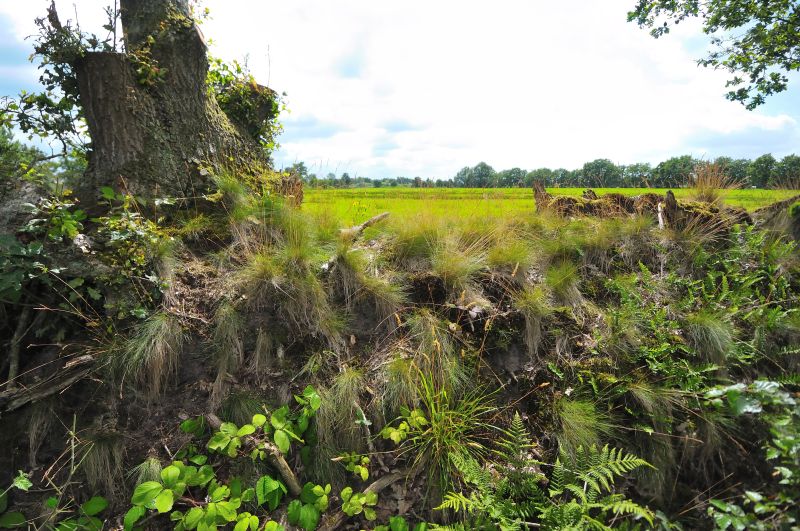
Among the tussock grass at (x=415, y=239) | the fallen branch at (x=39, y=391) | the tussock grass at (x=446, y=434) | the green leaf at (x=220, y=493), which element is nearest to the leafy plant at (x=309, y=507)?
the green leaf at (x=220, y=493)

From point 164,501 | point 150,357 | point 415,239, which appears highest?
point 415,239

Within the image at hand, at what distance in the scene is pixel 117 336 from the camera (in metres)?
3.20

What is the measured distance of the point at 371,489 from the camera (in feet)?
9.83

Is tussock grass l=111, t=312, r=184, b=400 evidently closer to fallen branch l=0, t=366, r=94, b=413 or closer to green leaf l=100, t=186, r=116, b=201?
fallen branch l=0, t=366, r=94, b=413

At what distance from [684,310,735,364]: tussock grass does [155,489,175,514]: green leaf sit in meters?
4.68

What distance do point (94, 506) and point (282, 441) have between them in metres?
1.35

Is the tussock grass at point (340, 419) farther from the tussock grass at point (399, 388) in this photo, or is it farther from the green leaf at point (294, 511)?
the green leaf at point (294, 511)

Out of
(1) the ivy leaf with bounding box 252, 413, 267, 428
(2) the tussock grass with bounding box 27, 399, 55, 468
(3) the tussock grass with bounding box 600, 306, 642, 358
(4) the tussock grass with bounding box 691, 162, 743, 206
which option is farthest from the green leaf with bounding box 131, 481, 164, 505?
(4) the tussock grass with bounding box 691, 162, 743, 206

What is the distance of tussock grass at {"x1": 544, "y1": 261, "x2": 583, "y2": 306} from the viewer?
Answer: 4262 millimetres

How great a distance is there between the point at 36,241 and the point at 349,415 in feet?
9.58

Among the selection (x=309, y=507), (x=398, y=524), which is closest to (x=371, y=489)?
(x=398, y=524)

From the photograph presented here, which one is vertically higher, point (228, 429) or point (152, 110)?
point (152, 110)

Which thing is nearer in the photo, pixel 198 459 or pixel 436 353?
pixel 198 459

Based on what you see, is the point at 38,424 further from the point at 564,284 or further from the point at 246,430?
the point at 564,284
